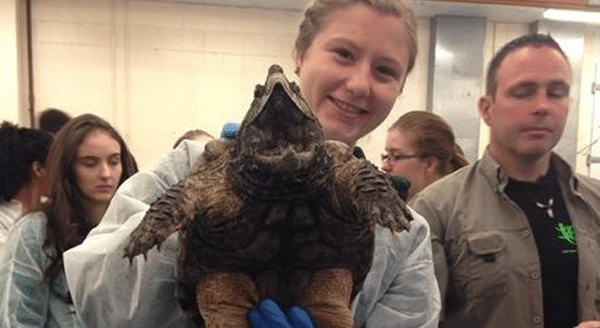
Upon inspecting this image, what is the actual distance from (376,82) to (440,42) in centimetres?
505

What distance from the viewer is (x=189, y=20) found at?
19.7 ft

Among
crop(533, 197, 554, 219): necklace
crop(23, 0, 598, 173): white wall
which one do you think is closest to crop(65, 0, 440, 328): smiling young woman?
crop(533, 197, 554, 219): necklace

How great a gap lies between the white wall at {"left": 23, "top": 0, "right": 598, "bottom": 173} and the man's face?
379 centimetres

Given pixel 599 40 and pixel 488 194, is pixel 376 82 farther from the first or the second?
pixel 599 40

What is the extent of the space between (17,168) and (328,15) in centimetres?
238

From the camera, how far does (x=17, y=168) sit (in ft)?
10.5

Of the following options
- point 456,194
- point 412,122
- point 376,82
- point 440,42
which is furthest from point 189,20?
point 376,82

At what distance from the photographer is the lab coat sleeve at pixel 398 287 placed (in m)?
1.49

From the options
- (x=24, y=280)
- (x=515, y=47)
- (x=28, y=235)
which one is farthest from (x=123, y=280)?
(x=515, y=47)

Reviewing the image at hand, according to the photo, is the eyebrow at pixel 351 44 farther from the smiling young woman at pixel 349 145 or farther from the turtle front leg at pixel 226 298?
the turtle front leg at pixel 226 298

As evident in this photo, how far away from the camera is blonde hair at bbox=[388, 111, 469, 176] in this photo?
2.89 metres

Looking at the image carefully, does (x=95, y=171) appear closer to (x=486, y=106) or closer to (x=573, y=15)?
(x=486, y=106)

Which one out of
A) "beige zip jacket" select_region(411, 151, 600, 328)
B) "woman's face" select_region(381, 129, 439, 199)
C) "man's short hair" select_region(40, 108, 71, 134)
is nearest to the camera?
"beige zip jacket" select_region(411, 151, 600, 328)

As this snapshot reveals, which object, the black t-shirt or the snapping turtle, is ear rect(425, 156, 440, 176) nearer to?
the black t-shirt
